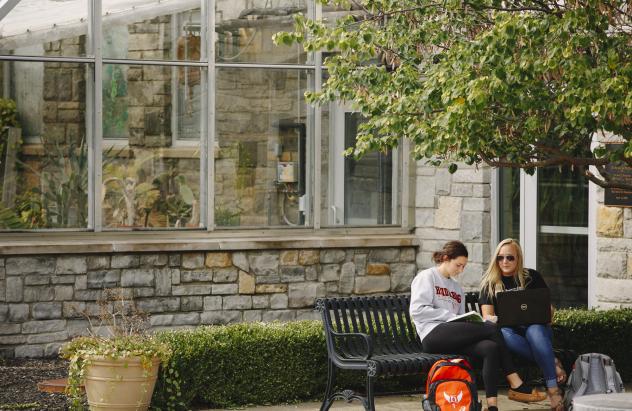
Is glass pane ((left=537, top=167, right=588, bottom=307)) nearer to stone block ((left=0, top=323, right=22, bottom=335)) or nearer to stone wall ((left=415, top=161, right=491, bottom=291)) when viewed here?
stone wall ((left=415, top=161, right=491, bottom=291))

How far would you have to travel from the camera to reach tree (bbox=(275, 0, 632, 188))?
7.59 m

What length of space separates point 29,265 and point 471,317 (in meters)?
4.73

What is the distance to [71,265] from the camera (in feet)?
39.0

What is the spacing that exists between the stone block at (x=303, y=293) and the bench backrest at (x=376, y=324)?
3103mm

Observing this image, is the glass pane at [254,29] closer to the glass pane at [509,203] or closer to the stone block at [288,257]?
the stone block at [288,257]

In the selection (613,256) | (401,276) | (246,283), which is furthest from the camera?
(401,276)

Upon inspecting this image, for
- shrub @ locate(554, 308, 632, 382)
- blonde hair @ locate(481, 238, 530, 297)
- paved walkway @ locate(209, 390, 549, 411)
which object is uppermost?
blonde hair @ locate(481, 238, 530, 297)

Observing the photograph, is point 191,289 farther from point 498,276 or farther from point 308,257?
point 498,276

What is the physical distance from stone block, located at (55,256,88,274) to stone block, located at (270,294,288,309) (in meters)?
1.97

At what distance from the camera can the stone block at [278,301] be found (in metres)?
12.7

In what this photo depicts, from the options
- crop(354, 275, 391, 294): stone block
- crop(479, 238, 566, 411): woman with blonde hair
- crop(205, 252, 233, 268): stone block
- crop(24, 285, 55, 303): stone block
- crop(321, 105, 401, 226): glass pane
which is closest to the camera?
crop(479, 238, 566, 411): woman with blonde hair

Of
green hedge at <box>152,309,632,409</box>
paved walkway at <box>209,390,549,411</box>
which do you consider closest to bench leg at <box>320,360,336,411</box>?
paved walkway at <box>209,390,549,411</box>

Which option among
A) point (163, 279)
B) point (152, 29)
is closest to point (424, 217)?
point (163, 279)

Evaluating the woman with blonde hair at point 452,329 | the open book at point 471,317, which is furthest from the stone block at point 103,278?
the open book at point 471,317
